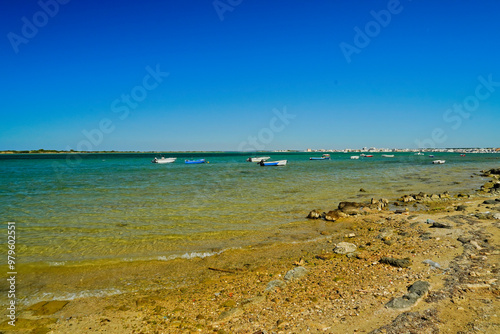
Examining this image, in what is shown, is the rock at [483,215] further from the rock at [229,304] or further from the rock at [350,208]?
the rock at [229,304]

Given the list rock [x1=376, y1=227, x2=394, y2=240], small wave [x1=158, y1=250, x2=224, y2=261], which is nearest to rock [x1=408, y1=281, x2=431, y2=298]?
rock [x1=376, y1=227, x2=394, y2=240]

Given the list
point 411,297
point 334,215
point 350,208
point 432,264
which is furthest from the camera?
point 350,208

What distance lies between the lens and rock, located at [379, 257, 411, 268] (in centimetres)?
738

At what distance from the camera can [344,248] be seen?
30.4ft

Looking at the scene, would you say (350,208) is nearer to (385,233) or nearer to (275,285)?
(385,233)

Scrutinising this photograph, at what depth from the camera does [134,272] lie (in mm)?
8320

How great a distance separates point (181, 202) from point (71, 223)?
7.12m

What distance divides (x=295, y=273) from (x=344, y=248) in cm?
270

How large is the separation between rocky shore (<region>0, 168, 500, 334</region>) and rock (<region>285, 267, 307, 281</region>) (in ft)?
0.09

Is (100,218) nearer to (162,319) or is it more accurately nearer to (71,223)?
(71,223)

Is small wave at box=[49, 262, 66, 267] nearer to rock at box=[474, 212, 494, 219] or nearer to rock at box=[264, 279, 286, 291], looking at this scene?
rock at box=[264, 279, 286, 291]

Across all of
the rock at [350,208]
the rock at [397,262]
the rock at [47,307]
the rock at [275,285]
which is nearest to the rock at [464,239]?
the rock at [397,262]

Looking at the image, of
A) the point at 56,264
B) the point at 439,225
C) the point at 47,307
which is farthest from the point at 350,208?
the point at 47,307

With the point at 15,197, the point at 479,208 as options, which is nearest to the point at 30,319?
the point at 479,208
